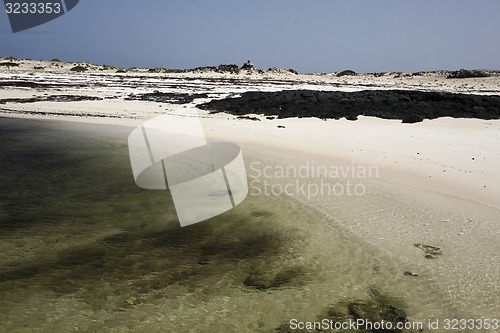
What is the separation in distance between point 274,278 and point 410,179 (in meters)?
5.00

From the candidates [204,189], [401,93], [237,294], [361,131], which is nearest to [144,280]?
[237,294]

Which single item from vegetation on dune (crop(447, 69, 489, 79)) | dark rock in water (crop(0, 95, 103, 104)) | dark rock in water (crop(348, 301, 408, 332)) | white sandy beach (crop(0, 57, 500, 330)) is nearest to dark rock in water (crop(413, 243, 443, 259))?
white sandy beach (crop(0, 57, 500, 330))

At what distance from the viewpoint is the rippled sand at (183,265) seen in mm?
4082

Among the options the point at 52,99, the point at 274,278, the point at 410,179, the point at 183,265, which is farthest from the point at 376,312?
the point at 52,99

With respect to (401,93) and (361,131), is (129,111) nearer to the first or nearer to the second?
(361,131)

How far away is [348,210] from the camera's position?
6879mm

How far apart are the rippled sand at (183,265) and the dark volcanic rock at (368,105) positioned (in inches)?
443

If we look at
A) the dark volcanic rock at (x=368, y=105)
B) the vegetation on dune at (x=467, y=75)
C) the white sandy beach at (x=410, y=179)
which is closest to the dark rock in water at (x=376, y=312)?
the white sandy beach at (x=410, y=179)

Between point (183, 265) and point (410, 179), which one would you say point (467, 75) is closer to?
point (410, 179)

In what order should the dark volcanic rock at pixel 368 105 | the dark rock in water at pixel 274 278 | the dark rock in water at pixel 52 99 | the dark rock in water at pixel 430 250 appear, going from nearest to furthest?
the dark rock in water at pixel 274 278
the dark rock in water at pixel 430 250
the dark volcanic rock at pixel 368 105
the dark rock in water at pixel 52 99

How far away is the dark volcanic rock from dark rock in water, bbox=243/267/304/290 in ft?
44.0

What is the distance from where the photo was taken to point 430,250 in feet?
17.7

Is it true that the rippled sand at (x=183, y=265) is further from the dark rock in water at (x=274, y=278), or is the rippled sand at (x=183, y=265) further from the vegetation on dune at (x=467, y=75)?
the vegetation on dune at (x=467, y=75)

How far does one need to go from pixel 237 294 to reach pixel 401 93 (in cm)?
1792
